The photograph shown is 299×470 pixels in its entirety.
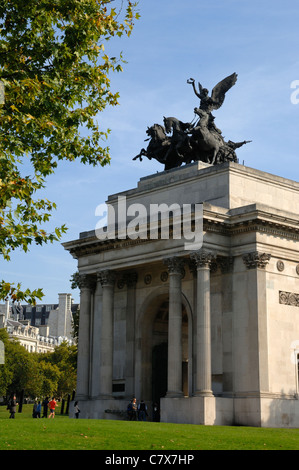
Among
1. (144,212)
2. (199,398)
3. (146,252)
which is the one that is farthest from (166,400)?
(144,212)

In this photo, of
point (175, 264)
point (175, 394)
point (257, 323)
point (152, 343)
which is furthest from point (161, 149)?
point (175, 394)

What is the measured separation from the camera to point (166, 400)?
147 ft

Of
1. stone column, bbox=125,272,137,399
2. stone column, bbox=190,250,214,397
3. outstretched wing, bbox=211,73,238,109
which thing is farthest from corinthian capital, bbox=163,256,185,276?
outstretched wing, bbox=211,73,238,109

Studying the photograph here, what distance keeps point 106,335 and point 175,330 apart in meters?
6.53

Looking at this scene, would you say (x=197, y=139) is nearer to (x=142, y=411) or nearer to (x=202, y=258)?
(x=202, y=258)

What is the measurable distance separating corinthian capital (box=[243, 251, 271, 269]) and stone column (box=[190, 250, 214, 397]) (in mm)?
2104

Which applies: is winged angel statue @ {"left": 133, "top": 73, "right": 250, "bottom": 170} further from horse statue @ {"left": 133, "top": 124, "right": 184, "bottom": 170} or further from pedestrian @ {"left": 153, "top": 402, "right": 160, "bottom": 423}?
pedestrian @ {"left": 153, "top": 402, "right": 160, "bottom": 423}

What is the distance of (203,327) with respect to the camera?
44031 mm

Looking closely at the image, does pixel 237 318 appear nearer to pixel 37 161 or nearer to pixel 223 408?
pixel 223 408

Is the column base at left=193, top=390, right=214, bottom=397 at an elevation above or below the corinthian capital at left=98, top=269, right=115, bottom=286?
below

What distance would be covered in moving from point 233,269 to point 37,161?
820 inches

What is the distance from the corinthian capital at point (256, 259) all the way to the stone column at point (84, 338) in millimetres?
12928

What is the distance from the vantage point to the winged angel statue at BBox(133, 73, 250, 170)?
51.5 meters
